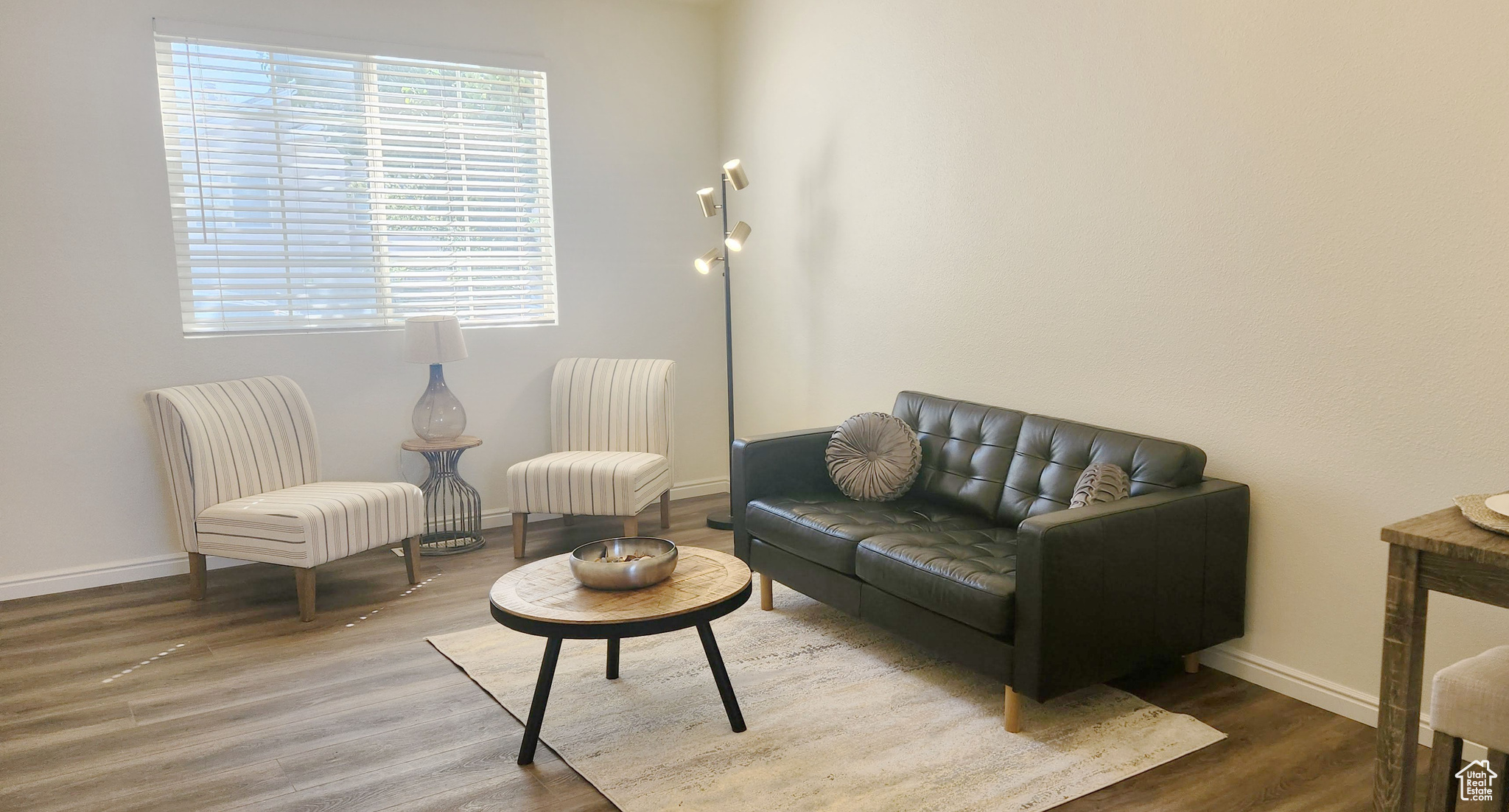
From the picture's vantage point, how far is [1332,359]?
270 centimetres

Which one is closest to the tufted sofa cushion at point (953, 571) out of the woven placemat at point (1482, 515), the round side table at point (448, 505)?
the woven placemat at point (1482, 515)

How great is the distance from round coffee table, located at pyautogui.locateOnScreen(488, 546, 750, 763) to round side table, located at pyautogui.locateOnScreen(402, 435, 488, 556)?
1.96 meters

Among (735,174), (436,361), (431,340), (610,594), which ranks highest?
(735,174)

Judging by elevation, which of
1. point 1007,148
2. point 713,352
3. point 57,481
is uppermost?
point 1007,148

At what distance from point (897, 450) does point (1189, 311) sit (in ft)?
3.74

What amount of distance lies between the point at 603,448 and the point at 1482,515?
376 centimetres

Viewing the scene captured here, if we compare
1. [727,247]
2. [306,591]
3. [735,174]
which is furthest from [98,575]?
[735,174]

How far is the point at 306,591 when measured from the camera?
12.1 ft

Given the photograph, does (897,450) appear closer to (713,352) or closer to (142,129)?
(713,352)

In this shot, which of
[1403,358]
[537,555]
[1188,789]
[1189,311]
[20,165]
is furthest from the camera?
[537,555]

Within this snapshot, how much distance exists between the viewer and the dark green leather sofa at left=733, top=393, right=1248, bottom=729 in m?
2.59

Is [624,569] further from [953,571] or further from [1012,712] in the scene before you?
[1012,712]

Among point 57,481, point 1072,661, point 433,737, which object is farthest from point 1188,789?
point 57,481

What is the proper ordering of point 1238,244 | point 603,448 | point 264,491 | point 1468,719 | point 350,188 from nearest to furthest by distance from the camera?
point 1468,719 < point 1238,244 < point 264,491 < point 350,188 < point 603,448
